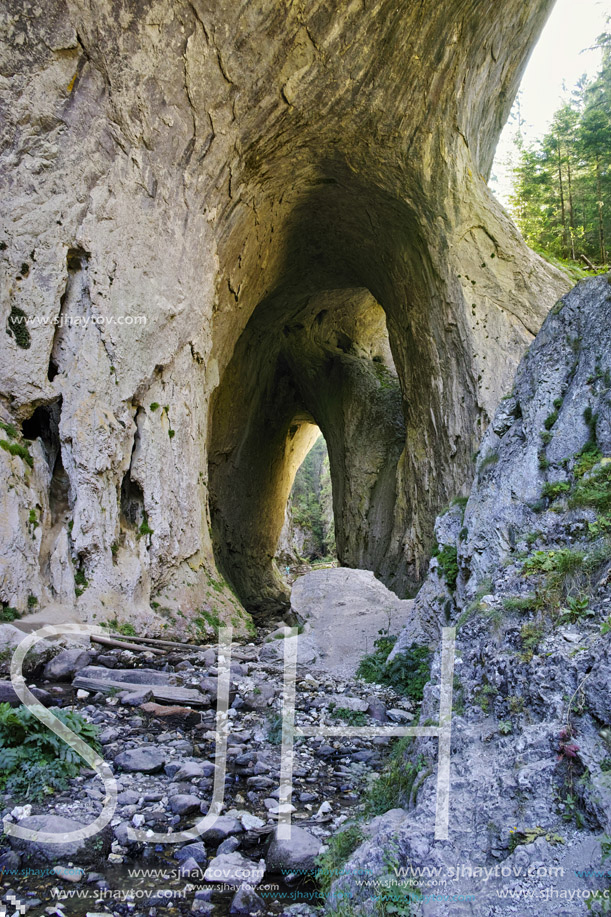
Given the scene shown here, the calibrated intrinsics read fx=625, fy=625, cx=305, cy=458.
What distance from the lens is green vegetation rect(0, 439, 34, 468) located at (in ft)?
25.4

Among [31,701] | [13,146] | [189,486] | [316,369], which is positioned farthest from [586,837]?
[316,369]

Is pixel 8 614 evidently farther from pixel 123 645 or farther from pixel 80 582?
pixel 123 645

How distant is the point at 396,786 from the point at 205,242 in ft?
31.2

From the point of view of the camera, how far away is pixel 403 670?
6.89 metres

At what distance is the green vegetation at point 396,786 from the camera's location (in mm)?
3584

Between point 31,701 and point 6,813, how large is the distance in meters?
1.42

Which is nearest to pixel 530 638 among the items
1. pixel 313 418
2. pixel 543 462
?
pixel 543 462

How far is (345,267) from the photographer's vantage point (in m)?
16.5

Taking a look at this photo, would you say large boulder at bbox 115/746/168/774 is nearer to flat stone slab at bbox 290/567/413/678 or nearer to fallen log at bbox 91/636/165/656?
fallen log at bbox 91/636/165/656

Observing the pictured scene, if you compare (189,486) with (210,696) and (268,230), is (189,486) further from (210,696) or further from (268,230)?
(268,230)

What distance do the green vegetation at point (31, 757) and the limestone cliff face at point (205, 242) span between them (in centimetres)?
320

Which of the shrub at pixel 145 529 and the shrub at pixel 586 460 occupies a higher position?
the shrub at pixel 586 460

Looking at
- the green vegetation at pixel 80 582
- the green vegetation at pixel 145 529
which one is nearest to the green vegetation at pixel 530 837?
the green vegetation at pixel 80 582

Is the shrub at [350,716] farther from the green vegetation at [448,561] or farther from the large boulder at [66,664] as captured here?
A: the large boulder at [66,664]
